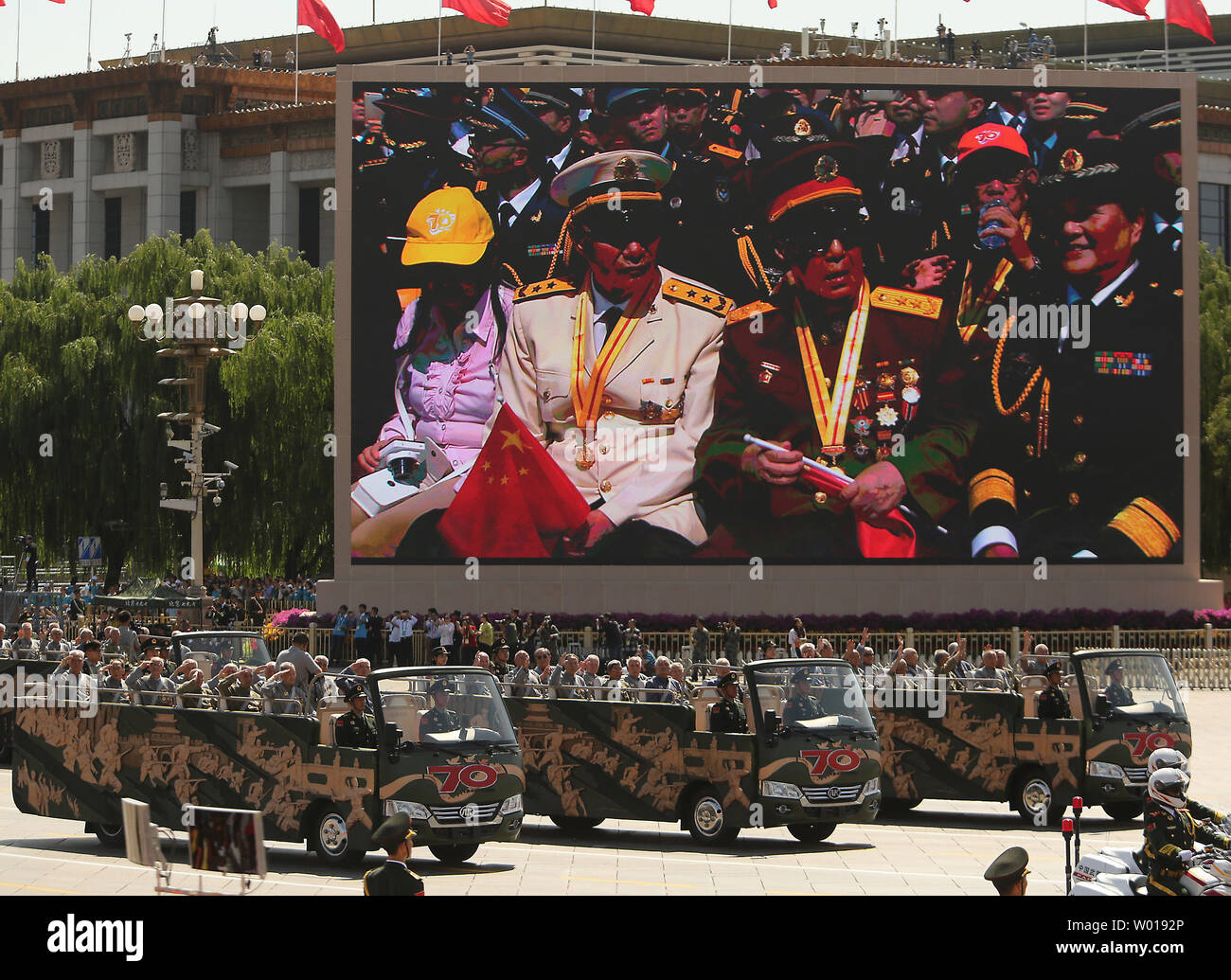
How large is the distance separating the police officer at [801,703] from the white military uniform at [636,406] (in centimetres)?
2038

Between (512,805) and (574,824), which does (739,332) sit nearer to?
(574,824)

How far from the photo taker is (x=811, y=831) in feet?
60.5

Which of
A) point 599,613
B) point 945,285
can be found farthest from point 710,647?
point 945,285

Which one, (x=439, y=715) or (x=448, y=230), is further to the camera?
(x=448, y=230)

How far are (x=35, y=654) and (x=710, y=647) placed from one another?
15.7 metres

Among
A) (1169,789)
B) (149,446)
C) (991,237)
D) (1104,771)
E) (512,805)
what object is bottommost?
(1104,771)

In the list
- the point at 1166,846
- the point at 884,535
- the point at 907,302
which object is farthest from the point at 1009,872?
the point at 907,302

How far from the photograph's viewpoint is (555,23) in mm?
84938

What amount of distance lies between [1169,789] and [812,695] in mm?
6883

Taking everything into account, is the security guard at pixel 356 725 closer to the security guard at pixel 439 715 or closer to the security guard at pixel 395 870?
the security guard at pixel 439 715

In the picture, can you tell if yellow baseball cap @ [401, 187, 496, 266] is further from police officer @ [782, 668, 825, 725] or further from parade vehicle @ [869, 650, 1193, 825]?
police officer @ [782, 668, 825, 725]

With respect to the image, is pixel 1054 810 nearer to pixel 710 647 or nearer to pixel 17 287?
pixel 710 647

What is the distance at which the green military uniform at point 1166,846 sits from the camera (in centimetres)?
1085

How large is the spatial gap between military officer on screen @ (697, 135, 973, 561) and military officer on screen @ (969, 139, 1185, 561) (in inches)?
49.6
